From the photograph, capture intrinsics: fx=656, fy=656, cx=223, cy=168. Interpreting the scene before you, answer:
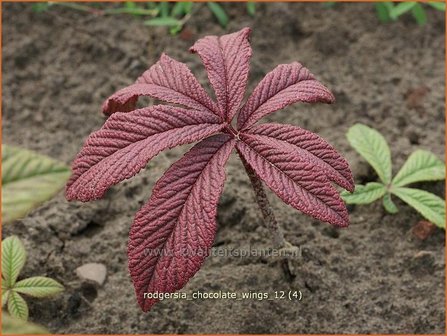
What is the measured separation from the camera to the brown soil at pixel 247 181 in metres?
2.07

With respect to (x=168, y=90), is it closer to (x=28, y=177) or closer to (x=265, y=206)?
(x=265, y=206)

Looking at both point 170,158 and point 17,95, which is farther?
point 17,95

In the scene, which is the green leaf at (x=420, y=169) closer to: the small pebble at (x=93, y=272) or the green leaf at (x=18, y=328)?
the small pebble at (x=93, y=272)

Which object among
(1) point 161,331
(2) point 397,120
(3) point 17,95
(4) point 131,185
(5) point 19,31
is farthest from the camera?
(5) point 19,31

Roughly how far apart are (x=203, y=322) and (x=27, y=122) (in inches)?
49.7

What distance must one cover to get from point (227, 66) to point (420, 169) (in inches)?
37.4

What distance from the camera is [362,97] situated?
2795 mm

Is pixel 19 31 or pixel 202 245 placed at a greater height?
pixel 19 31

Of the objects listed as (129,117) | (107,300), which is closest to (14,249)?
(107,300)

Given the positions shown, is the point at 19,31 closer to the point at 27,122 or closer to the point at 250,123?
the point at 27,122

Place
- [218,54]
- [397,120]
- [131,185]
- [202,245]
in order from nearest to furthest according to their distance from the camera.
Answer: [202,245] < [218,54] < [131,185] < [397,120]

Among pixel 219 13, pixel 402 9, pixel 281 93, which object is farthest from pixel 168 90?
pixel 402 9

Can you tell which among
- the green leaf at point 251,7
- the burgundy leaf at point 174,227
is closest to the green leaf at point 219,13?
the green leaf at point 251,7

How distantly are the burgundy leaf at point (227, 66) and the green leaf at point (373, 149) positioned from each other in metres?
0.74
